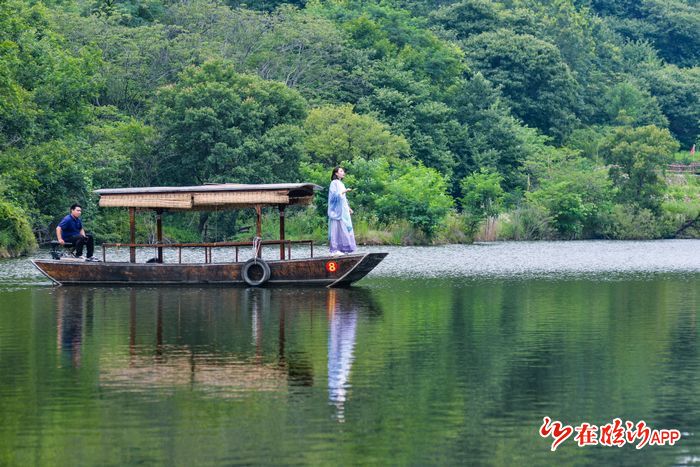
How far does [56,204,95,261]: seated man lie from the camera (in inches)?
1350

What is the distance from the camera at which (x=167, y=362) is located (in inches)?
730

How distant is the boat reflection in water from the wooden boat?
0.50m

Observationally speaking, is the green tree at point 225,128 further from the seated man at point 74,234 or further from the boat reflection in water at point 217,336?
the boat reflection in water at point 217,336

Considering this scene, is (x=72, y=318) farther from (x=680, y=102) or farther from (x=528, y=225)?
(x=680, y=102)

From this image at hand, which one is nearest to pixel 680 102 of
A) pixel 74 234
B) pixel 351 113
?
pixel 351 113

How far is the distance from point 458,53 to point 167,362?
7009cm

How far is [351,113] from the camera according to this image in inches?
Answer: 2699

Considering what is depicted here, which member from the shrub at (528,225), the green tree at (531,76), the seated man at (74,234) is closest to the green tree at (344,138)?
the shrub at (528,225)

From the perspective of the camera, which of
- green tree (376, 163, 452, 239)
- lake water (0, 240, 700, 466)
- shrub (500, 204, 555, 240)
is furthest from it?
shrub (500, 204, 555, 240)

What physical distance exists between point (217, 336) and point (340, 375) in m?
5.03

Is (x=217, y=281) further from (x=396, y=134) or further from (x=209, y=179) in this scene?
(x=396, y=134)

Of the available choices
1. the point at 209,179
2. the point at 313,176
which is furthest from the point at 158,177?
the point at 313,176

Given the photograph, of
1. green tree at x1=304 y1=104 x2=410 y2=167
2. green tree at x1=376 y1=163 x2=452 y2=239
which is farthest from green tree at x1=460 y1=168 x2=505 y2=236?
green tree at x1=304 y1=104 x2=410 y2=167

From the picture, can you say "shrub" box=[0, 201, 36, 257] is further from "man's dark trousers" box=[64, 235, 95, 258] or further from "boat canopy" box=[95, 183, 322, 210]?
"boat canopy" box=[95, 183, 322, 210]
